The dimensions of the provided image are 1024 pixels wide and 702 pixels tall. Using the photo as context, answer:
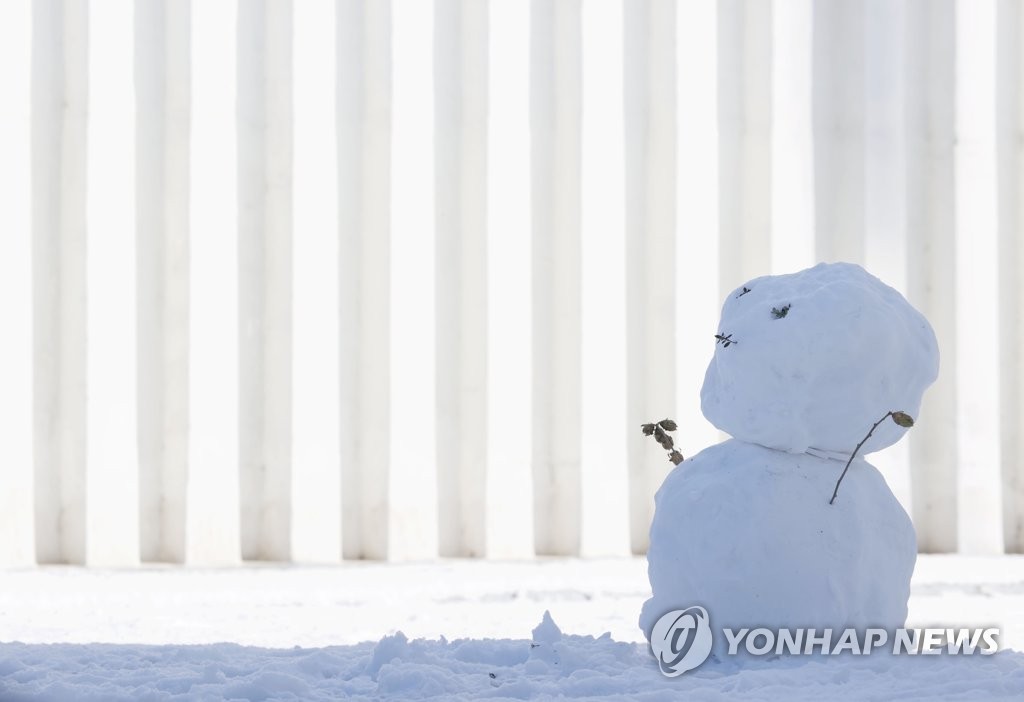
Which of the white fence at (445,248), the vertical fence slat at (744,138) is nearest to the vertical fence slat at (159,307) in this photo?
the white fence at (445,248)

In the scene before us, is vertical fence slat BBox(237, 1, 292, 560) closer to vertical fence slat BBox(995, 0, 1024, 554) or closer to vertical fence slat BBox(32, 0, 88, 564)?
vertical fence slat BBox(32, 0, 88, 564)

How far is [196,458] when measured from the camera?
308cm

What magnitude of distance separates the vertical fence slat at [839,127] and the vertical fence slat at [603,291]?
0.60 m

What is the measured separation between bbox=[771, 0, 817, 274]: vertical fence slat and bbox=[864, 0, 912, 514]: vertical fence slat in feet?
0.59

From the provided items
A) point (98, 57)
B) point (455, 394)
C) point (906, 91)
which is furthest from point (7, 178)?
point (906, 91)

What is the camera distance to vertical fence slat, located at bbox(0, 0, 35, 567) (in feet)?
9.99

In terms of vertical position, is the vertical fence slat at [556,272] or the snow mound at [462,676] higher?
the vertical fence slat at [556,272]

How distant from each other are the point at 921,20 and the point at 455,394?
1.79 m

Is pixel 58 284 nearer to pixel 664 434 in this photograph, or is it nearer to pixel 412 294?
pixel 412 294

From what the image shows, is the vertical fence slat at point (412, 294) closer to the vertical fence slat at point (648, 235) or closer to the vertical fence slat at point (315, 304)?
the vertical fence slat at point (315, 304)

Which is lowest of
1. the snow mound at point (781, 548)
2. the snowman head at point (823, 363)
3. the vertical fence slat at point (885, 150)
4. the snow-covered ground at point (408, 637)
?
the snow-covered ground at point (408, 637)

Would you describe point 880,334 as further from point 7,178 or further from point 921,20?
point 7,178

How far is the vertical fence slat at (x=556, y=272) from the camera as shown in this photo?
319 cm

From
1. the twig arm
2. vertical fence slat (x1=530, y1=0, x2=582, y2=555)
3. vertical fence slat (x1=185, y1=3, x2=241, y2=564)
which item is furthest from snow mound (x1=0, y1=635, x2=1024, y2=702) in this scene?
vertical fence slat (x1=530, y1=0, x2=582, y2=555)
